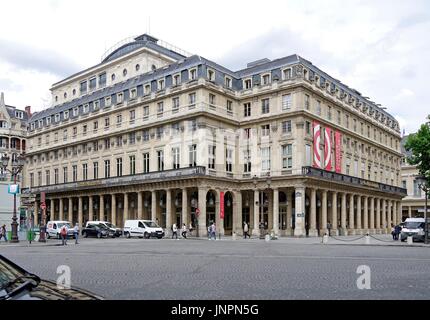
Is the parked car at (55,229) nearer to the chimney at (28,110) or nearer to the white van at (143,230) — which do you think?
the white van at (143,230)

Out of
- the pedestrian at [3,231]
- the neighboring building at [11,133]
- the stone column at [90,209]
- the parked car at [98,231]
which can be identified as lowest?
the parked car at [98,231]

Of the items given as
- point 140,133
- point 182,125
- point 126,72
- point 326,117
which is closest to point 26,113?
point 126,72

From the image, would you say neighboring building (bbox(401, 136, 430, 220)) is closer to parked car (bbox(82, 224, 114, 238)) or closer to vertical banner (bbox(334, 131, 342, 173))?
vertical banner (bbox(334, 131, 342, 173))

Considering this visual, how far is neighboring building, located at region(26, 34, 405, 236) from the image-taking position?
5231cm

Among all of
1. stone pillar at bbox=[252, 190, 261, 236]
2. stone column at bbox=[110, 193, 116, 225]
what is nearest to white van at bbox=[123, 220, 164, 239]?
stone pillar at bbox=[252, 190, 261, 236]

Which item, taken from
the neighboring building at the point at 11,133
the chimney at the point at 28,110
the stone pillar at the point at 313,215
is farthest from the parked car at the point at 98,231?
the chimney at the point at 28,110

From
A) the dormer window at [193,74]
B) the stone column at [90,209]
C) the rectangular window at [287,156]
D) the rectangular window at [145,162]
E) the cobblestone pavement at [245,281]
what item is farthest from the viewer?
the stone column at [90,209]

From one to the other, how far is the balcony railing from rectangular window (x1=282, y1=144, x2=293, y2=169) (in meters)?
2.27

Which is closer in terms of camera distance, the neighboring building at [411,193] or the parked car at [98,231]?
the parked car at [98,231]

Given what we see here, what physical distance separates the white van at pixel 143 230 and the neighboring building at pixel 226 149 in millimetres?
4607

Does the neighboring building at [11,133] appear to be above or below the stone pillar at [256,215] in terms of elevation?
above

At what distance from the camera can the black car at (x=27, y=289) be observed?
4.24m

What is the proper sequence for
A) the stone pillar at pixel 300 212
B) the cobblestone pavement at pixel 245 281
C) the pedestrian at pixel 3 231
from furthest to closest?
the stone pillar at pixel 300 212 < the pedestrian at pixel 3 231 < the cobblestone pavement at pixel 245 281
